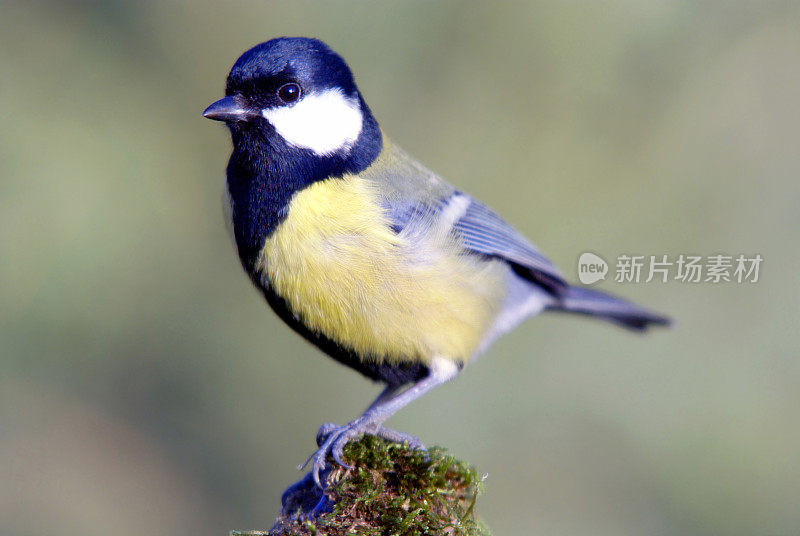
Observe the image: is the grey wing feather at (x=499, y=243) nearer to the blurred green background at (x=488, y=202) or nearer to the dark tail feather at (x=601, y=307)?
the dark tail feather at (x=601, y=307)

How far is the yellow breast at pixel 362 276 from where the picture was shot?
2420mm

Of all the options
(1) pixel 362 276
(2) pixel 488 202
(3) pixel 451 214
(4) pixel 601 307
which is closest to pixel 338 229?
(1) pixel 362 276

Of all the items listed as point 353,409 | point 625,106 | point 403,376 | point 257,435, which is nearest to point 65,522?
point 257,435

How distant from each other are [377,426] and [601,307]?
167 centimetres

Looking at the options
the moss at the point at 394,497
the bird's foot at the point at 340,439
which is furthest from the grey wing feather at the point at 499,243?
the moss at the point at 394,497

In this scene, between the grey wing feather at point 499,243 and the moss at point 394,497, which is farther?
the grey wing feather at point 499,243

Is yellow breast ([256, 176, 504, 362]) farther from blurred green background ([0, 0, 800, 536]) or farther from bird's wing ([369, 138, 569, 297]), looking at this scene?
blurred green background ([0, 0, 800, 536])

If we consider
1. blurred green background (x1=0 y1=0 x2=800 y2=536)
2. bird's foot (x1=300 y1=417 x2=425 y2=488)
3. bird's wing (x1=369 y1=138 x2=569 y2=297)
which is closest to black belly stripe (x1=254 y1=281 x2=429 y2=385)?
bird's foot (x1=300 y1=417 x2=425 y2=488)

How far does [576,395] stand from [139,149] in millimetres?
3147

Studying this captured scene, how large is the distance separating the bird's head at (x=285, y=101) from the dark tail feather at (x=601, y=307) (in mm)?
1495

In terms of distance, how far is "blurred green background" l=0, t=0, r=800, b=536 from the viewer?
4.54 meters

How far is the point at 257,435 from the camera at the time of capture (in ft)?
15.3

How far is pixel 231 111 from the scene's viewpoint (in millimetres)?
2479

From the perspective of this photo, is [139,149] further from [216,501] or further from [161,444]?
[216,501]
